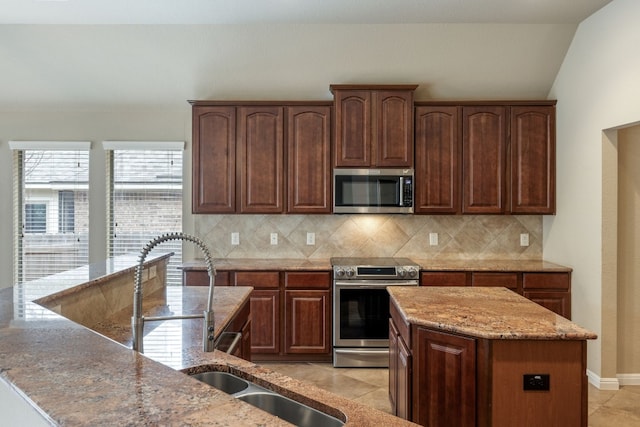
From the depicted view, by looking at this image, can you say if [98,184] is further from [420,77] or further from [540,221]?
[540,221]

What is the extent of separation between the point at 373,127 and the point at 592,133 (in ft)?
6.32

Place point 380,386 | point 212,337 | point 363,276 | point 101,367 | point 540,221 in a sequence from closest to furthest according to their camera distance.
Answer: point 101,367 < point 212,337 < point 380,386 < point 363,276 < point 540,221

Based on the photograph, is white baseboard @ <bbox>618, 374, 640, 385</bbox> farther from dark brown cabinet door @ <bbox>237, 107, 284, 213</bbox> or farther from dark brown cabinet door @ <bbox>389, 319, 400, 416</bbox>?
dark brown cabinet door @ <bbox>237, 107, 284, 213</bbox>

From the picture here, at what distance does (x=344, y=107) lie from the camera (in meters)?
4.23

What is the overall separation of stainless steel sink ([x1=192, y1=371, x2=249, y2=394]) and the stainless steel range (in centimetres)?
255

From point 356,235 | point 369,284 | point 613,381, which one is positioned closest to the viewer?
point 613,381

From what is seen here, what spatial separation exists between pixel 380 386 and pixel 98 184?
3634mm

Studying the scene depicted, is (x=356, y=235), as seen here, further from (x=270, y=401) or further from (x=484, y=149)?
(x=270, y=401)

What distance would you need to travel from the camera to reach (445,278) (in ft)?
13.2

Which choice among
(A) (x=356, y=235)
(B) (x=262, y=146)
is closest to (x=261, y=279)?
(A) (x=356, y=235)

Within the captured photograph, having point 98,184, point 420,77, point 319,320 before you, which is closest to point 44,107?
point 98,184

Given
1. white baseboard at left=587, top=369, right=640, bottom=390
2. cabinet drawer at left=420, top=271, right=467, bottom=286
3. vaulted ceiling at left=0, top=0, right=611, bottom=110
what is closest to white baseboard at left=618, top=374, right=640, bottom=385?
white baseboard at left=587, top=369, right=640, bottom=390

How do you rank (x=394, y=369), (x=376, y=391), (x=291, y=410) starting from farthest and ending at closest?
(x=376, y=391) < (x=394, y=369) < (x=291, y=410)

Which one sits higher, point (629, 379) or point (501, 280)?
point (501, 280)
